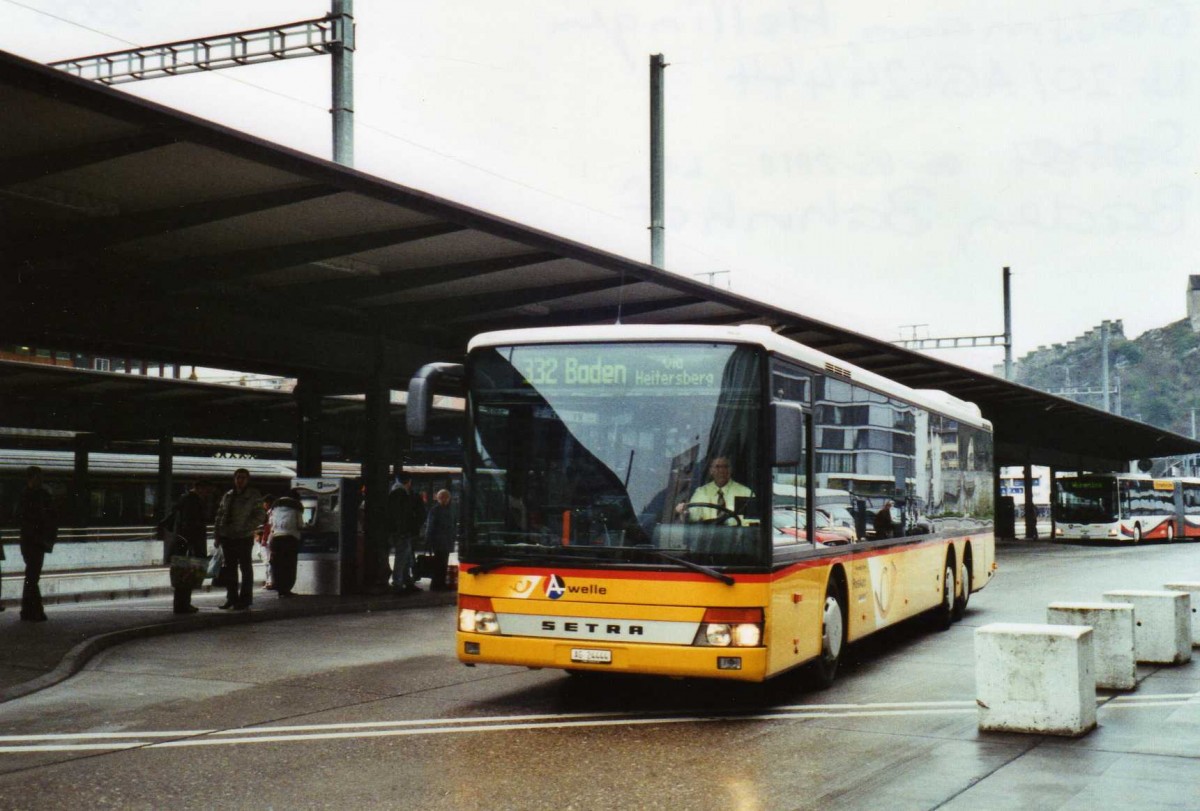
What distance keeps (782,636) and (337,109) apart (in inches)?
372

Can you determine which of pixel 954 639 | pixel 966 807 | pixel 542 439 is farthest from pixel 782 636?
pixel 954 639

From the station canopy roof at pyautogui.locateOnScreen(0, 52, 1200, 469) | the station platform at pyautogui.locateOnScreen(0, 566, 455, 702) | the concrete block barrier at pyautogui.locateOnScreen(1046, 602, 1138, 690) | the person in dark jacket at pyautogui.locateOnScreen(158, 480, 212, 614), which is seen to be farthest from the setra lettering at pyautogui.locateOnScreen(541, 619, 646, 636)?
the person in dark jacket at pyautogui.locateOnScreen(158, 480, 212, 614)

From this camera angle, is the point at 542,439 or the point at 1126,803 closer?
the point at 1126,803

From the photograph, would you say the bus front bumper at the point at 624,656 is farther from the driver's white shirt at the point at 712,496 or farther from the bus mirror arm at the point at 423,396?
the bus mirror arm at the point at 423,396

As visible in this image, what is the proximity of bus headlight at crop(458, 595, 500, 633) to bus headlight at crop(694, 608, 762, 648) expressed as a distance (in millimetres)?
1458

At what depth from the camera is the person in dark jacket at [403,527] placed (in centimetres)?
1892

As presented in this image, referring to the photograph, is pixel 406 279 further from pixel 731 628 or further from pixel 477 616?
pixel 731 628

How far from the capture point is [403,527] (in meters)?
18.9

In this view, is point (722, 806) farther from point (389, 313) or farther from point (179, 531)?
point (389, 313)

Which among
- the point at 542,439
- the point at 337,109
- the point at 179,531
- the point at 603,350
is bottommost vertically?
the point at 179,531

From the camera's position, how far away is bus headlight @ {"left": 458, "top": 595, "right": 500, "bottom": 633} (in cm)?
870

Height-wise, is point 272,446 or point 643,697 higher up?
point 272,446

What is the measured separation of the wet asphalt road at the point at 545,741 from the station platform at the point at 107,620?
39 centimetres

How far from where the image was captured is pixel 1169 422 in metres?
147
